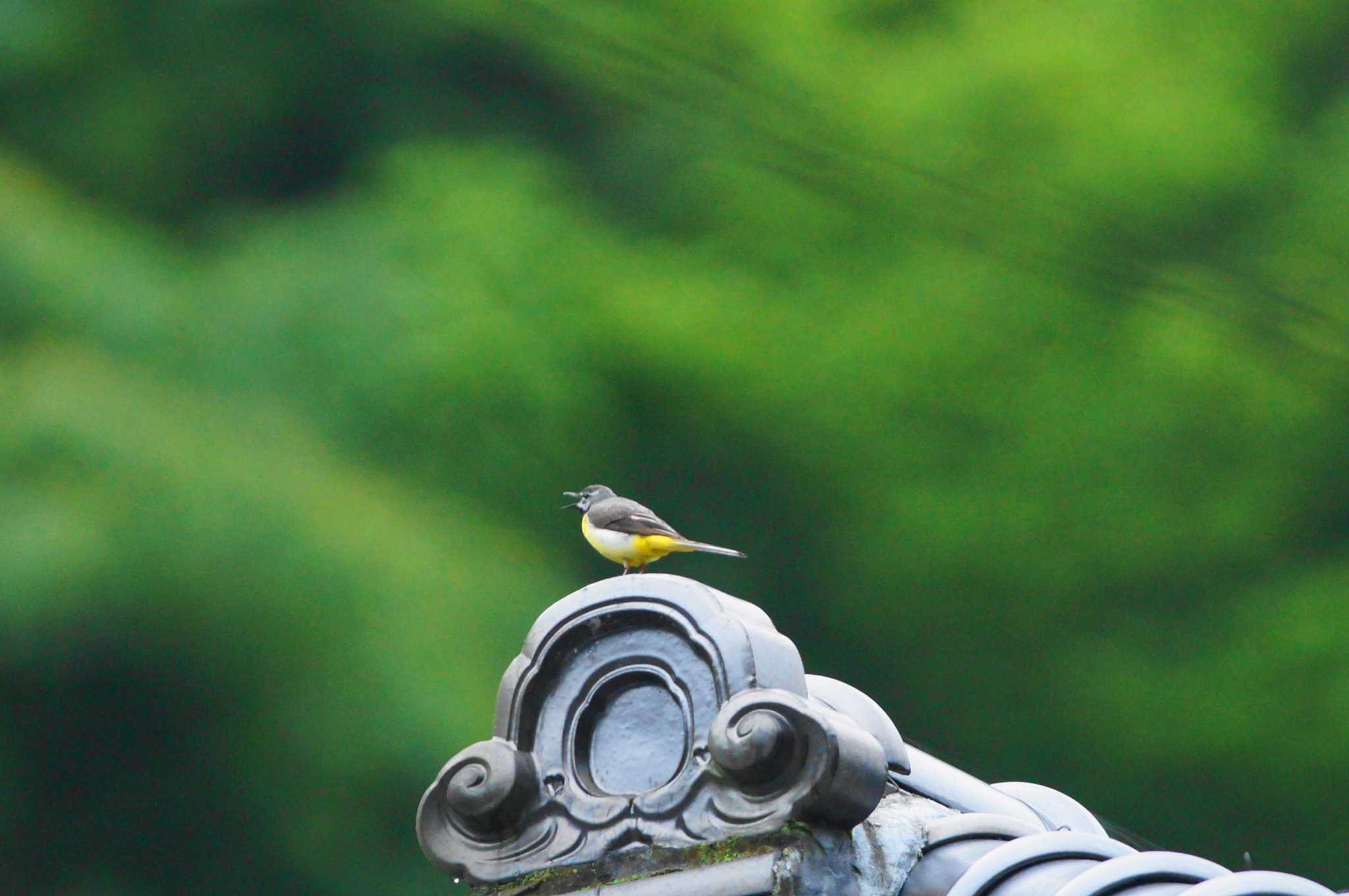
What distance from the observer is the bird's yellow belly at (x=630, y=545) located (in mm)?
2785

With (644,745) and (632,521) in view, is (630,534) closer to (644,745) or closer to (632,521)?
(632,521)

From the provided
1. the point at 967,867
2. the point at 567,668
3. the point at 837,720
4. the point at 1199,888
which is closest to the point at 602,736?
the point at 567,668

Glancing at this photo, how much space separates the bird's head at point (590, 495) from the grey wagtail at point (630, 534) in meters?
0.11

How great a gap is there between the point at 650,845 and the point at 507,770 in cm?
14

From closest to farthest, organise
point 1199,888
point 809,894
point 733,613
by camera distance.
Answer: point 1199,888, point 809,894, point 733,613

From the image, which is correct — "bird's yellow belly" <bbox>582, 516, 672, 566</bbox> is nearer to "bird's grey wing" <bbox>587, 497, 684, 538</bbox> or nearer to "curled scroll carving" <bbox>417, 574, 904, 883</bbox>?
"bird's grey wing" <bbox>587, 497, 684, 538</bbox>

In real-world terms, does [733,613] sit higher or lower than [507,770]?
higher

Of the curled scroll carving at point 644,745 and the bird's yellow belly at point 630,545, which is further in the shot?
the bird's yellow belly at point 630,545

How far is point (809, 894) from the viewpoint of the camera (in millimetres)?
1421

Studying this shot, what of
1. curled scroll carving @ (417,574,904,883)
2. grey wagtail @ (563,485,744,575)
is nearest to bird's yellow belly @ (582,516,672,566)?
grey wagtail @ (563,485,744,575)

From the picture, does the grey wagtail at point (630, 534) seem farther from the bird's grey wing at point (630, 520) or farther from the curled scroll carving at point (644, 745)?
the curled scroll carving at point (644, 745)

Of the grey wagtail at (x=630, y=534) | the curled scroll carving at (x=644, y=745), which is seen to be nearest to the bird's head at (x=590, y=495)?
the grey wagtail at (x=630, y=534)

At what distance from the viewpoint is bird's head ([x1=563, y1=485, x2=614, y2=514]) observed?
9.76 feet

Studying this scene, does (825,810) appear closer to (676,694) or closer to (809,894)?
(809,894)
